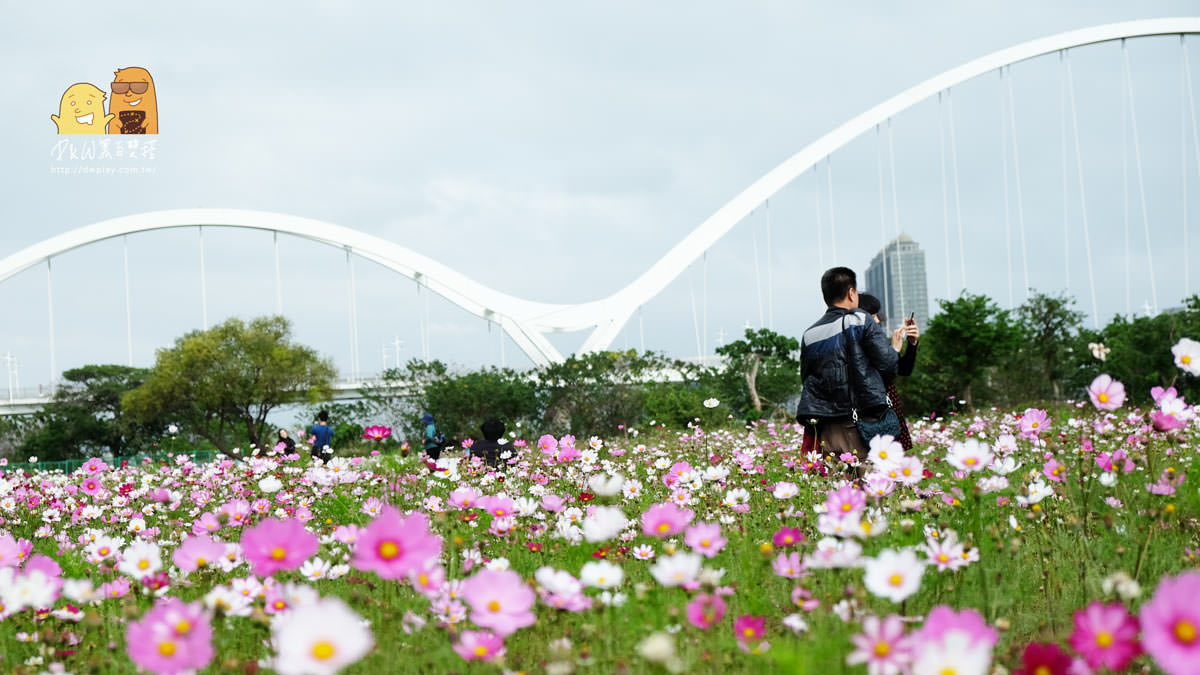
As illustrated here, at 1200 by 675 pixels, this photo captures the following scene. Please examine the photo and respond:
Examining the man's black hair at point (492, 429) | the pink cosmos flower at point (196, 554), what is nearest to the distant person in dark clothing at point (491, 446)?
the man's black hair at point (492, 429)

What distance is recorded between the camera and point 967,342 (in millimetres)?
21188

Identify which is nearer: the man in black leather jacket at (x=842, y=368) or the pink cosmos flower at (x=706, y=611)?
the pink cosmos flower at (x=706, y=611)

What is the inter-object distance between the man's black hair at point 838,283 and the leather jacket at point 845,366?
0.07 meters

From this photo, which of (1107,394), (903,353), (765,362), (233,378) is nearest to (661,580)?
(1107,394)

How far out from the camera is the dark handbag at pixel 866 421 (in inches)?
175

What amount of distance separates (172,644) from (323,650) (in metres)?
0.24

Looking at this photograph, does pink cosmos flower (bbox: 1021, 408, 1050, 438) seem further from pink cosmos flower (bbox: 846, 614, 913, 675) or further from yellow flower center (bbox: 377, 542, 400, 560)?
yellow flower center (bbox: 377, 542, 400, 560)

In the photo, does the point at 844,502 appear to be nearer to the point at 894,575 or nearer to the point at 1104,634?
the point at 894,575

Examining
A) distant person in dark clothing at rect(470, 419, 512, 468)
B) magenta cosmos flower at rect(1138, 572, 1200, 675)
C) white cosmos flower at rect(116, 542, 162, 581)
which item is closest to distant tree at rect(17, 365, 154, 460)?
distant person in dark clothing at rect(470, 419, 512, 468)

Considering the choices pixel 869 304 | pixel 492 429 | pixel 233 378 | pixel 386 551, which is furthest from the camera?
pixel 233 378

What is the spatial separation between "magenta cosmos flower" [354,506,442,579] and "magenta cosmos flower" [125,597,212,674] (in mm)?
238

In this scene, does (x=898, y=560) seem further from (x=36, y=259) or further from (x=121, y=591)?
(x=36, y=259)

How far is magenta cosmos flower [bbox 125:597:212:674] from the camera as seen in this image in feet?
3.82

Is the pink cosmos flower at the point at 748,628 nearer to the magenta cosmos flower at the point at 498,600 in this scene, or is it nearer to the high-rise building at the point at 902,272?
the magenta cosmos flower at the point at 498,600
